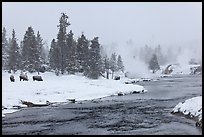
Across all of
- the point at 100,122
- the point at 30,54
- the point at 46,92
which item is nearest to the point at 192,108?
the point at 100,122

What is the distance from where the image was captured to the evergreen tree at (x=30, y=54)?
68312 millimetres

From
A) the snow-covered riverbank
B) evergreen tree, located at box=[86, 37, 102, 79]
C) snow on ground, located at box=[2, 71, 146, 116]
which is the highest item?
evergreen tree, located at box=[86, 37, 102, 79]

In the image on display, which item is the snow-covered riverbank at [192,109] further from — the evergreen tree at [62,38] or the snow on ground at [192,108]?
the evergreen tree at [62,38]

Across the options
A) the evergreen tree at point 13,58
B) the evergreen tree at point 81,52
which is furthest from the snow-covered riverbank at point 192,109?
the evergreen tree at point 13,58

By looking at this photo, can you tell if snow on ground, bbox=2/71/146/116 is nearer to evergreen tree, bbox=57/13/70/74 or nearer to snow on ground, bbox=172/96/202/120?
snow on ground, bbox=172/96/202/120

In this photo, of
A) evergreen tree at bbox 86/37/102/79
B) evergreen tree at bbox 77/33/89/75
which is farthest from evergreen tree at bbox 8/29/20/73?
evergreen tree at bbox 86/37/102/79

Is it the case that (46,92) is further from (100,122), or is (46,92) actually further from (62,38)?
(62,38)

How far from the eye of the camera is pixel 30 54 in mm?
68812

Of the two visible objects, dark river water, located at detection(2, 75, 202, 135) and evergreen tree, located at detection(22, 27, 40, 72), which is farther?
evergreen tree, located at detection(22, 27, 40, 72)

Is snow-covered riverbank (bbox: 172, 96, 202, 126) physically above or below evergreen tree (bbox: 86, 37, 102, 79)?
below

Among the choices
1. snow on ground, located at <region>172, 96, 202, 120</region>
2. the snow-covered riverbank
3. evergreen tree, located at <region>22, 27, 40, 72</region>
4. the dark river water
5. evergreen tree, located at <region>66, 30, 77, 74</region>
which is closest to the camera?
the dark river water

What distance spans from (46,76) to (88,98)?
92.7ft

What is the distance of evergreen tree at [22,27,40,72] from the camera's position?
68312 millimetres

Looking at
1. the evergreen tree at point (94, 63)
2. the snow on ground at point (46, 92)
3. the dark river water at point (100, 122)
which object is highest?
the evergreen tree at point (94, 63)
